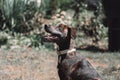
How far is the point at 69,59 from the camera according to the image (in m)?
7.72

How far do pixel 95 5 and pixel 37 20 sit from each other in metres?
3.09

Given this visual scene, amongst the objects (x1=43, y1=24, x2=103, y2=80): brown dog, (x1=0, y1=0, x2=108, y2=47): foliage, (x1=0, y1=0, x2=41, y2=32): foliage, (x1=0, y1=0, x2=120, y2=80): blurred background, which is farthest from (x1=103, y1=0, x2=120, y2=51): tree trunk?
(x1=43, y1=24, x2=103, y2=80): brown dog

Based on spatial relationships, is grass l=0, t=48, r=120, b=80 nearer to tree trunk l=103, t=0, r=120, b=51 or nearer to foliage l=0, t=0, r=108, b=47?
tree trunk l=103, t=0, r=120, b=51

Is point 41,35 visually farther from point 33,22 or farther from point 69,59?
point 69,59

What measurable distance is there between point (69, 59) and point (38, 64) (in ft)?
15.7

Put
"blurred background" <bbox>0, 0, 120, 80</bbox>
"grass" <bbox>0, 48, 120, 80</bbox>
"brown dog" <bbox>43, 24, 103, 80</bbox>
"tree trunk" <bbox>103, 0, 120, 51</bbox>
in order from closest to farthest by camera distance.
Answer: "brown dog" <bbox>43, 24, 103, 80</bbox> < "grass" <bbox>0, 48, 120, 80</bbox> < "blurred background" <bbox>0, 0, 120, 80</bbox> < "tree trunk" <bbox>103, 0, 120, 51</bbox>

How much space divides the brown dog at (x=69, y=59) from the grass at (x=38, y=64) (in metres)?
2.98

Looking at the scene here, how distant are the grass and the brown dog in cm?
298

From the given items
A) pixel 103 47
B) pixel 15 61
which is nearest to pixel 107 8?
pixel 103 47

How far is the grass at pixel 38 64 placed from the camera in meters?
11.0

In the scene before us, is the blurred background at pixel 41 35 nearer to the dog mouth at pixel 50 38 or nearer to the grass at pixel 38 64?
the grass at pixel 38 64

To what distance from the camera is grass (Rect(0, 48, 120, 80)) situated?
11.0m

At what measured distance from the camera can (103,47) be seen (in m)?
16.5

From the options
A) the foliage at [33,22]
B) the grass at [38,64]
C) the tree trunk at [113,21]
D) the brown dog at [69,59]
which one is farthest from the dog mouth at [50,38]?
the tree trunk at [113,21]
